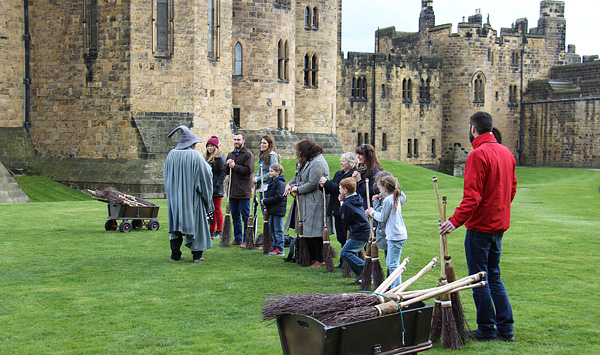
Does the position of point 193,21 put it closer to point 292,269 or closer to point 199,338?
point 292,269

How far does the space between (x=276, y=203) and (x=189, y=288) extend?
2953 mm

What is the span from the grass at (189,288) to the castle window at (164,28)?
1025 cm

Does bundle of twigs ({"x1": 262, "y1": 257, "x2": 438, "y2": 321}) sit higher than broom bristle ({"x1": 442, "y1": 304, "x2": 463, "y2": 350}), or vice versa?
bundle of twigs ({"x1": 262, "y1": 257, "x2": 438, "y2": 321})

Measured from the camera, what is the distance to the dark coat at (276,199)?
11.2 meters

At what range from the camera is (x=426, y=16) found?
167ft

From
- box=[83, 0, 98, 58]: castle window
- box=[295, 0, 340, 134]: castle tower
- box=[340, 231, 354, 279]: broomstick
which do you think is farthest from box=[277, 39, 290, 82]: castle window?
box=[340, 231, 354, 279]: broomstick

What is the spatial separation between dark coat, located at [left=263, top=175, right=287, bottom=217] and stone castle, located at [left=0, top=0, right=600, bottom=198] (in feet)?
41.7

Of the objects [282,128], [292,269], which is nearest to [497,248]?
[292,269]

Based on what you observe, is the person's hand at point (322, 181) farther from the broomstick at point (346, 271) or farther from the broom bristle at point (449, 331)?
the broom bristle at point (449, 331)

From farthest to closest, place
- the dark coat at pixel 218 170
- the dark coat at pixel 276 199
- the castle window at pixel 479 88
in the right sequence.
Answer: the castle window at pixel 479 88
the dark coat at pixel 218 170
the dark coat at pixel 276 199

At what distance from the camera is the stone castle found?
23.9 m

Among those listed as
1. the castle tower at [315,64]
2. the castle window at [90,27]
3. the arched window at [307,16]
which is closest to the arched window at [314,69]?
the castle tower at [315,64]

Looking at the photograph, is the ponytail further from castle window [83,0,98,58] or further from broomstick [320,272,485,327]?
castle window [83,0,98,58]

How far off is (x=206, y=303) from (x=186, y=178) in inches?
118
